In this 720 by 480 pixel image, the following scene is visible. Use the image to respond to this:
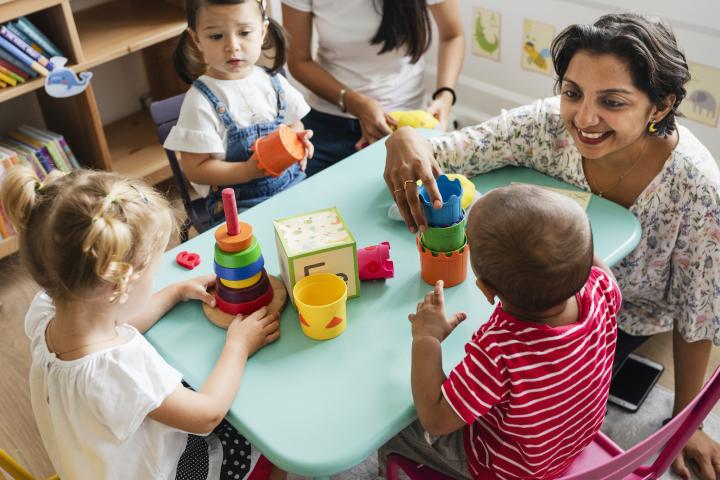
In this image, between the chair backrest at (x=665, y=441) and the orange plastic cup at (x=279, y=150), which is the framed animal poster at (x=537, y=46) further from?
the chair backrest at (x=665, y=441)

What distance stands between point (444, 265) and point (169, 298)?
20.5 inches

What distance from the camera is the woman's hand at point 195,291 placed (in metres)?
1.31

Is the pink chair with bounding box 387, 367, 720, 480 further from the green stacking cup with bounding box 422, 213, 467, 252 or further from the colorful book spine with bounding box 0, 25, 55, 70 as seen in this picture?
the colorful book spine with bounding box 0, 25, 55, 70

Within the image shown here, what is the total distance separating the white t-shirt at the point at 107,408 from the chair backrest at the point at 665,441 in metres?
0.65

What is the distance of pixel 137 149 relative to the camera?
2949 millimetres

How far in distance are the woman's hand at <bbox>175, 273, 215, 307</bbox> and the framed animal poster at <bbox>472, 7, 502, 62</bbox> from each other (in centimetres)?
210

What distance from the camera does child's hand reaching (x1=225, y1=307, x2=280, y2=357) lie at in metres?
1.20

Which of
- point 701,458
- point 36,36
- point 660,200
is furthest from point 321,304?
point 36,36

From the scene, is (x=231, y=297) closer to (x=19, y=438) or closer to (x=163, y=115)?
(x=163, y=115)

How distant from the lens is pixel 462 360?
1.13 meters

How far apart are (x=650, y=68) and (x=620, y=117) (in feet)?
0.36

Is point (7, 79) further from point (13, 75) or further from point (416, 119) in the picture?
point (416, 119)

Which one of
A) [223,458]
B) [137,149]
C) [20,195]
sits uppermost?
[20,195]

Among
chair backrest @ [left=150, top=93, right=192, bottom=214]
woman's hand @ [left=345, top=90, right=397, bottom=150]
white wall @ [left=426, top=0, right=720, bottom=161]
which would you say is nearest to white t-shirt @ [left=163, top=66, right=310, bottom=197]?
chair backrest @ [left=150, top=93, right=192, bottom=214]
